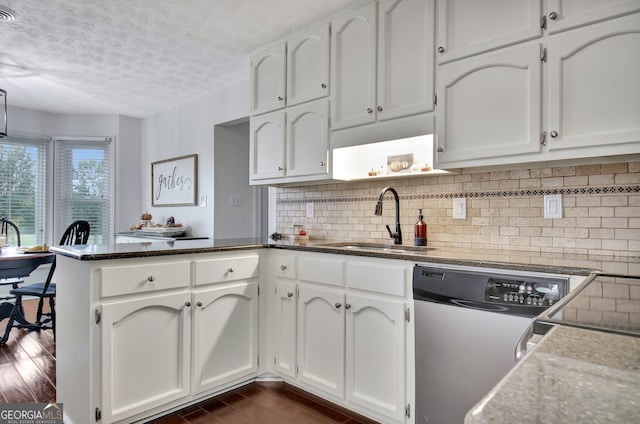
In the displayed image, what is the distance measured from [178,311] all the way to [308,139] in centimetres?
139

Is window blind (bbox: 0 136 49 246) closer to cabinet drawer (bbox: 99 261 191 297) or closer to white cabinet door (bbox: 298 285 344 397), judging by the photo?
cabinet drawer (bbox: 99 261 191 297)

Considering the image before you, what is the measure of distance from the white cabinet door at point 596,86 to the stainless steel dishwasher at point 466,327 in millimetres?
647

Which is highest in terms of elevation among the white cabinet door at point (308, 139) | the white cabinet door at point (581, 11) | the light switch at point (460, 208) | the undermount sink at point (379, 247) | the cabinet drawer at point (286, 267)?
the white cabinet door at point (581, 11)

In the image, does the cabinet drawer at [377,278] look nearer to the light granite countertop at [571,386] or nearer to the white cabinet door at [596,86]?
the white cabinet door at [596,86]

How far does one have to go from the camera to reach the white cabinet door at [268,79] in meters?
2.97

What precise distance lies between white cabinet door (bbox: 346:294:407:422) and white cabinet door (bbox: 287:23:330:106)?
4.68 feet

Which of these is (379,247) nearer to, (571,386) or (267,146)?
(267,146)

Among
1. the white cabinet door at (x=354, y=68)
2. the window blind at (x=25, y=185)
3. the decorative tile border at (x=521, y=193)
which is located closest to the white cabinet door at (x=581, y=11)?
the decorative tile border at (x=521, y=193)

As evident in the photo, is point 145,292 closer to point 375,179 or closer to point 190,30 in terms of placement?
point 375,179

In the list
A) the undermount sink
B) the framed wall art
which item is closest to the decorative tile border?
the undermount sink

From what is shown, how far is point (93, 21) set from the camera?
111 inches

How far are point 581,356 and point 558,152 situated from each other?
1521 millimetres

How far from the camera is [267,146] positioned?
3086 millimetres

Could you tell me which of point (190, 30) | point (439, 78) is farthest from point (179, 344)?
point (190, 30)
